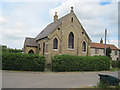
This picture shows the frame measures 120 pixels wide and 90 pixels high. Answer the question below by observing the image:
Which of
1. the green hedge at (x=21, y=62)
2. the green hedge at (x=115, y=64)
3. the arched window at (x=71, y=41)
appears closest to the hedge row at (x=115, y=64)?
the green hedge at (x=115, y=64)

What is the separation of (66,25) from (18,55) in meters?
14.0

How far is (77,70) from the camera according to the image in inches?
763

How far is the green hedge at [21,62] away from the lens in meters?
16.7

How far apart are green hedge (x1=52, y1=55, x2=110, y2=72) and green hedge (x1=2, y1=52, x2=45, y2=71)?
253 centimetres

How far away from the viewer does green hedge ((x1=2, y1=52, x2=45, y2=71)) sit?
54.9 feet

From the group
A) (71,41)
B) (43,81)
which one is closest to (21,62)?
(43,81)

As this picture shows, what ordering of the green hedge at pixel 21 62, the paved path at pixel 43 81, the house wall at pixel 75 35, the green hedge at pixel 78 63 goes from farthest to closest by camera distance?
1. the house wall at pixel 75 35
2. the green hedge at pixel 78 63
3. the green hedge at pixel 21 62
4. the paved path at pixel 43 81

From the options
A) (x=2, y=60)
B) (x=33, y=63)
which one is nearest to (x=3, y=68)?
(x=2, y=60)

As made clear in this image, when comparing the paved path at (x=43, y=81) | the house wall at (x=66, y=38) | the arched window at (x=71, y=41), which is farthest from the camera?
the arched window at (x=71, y=41)

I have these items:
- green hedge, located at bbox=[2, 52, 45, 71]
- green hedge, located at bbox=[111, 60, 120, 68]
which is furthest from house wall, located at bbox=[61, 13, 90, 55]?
green hedge, located at bbox=[2, 52, 45, 71]

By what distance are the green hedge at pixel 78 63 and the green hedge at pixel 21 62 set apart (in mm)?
2526

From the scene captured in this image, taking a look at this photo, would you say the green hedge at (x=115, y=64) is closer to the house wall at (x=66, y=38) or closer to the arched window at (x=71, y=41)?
the house wall at (x=66, y=38)

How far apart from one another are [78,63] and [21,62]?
28.9 ft

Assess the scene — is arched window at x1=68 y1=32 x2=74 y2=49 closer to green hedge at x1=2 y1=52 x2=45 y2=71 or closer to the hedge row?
the hedge row
